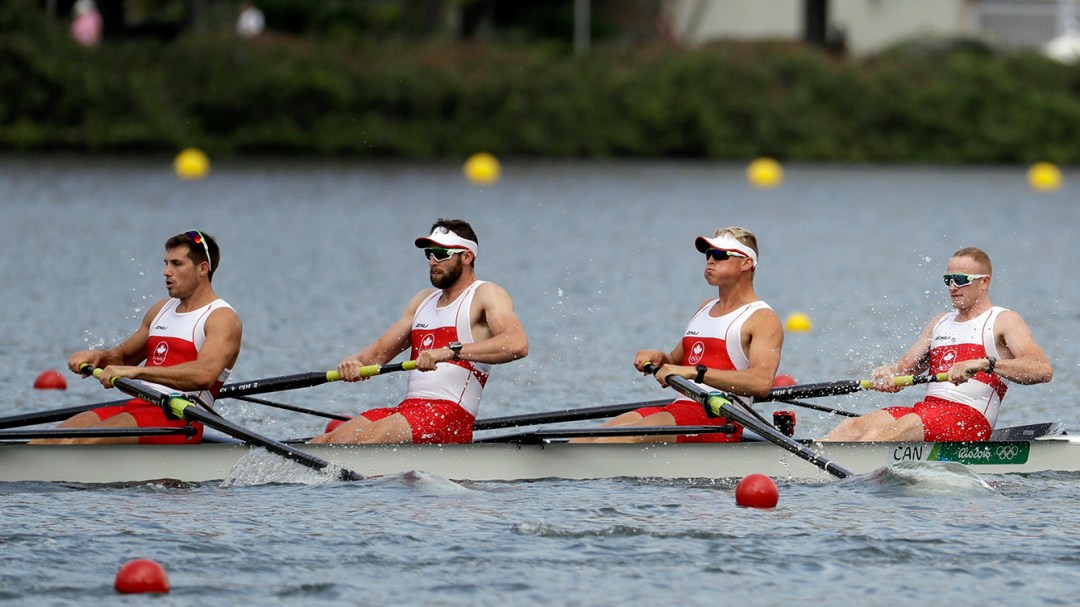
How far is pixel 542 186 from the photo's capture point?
34.9 m

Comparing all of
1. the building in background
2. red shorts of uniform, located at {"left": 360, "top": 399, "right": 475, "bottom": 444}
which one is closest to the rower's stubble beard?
red shorts of uniform, located at {"left": 360, "top": 399, "right": 475, "bottom": 444}

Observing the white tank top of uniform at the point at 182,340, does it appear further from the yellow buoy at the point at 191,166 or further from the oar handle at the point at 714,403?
the yellow buoy at the point at 191,166

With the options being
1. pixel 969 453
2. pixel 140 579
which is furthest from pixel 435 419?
pixel 969 453

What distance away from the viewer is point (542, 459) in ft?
34.9

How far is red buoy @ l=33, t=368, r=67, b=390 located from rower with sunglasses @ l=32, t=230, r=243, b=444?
3.48 metres

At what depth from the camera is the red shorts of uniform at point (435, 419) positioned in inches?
413

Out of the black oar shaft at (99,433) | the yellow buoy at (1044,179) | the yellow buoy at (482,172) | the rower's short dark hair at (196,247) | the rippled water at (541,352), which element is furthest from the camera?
the yellow buoy at (1044,179)

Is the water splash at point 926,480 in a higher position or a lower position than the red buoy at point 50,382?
lower

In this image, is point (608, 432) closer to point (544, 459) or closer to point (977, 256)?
point (544, 459)

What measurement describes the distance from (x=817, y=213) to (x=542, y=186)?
5.85m

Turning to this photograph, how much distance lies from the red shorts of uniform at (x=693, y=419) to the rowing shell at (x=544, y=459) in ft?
0.47

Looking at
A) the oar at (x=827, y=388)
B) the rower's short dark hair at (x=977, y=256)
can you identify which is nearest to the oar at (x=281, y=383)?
the oar at (x=827, y=388)

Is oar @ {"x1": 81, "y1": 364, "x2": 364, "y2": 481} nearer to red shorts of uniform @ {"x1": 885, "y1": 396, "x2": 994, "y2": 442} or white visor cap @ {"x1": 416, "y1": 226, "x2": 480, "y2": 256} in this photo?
white visor cap @ {"x1": 416, "y1": 226, "x2": 480, "y2": 256}

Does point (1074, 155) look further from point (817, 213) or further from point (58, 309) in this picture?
point (58, 309)
